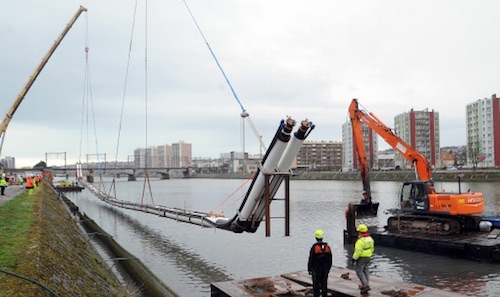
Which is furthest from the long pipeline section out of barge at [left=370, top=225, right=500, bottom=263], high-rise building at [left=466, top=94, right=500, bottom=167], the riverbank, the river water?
high-rise building at [left=466, top=94, right=500, bottom=167]

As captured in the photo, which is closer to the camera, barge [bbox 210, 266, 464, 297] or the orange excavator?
barge [bbox 210, 266, 464, 297]

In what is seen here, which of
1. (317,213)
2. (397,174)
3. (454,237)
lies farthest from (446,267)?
(397,174)

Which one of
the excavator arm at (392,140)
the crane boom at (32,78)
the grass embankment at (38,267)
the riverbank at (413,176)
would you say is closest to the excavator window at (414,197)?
the excavator arm at (392,140)

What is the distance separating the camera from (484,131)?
140 metres

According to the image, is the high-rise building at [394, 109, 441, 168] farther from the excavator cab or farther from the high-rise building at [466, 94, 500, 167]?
the excavator cab

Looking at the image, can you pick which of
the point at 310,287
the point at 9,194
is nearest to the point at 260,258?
the point at 310,287

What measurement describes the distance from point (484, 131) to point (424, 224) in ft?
445

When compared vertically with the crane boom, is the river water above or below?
below

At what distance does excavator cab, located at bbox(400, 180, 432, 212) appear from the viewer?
2358 cm

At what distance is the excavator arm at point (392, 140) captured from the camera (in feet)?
83.1

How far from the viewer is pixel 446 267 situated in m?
19.6

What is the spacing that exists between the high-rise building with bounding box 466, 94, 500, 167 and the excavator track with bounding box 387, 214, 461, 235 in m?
107

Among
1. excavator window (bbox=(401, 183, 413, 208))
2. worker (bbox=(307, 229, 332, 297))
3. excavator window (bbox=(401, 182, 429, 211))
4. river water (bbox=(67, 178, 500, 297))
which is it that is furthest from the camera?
excavator window (bbox=(401, 183, 413, 208))

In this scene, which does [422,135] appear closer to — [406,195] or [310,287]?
[406,195]
